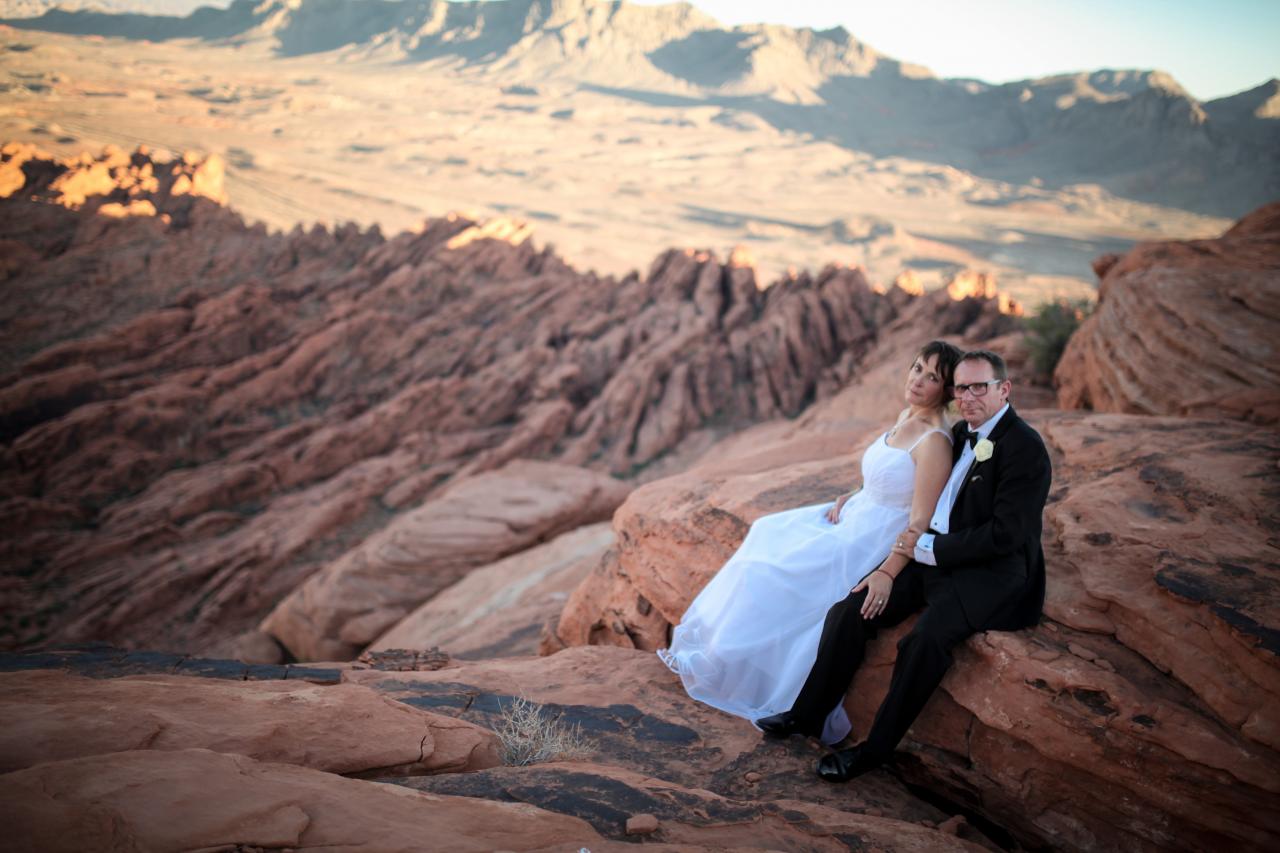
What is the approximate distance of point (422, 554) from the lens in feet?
45.5

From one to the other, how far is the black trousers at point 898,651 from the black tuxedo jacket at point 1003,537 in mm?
132

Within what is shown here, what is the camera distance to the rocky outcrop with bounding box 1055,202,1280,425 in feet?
28.4

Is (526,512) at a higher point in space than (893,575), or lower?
lower

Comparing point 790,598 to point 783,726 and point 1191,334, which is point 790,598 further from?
point 1191,334

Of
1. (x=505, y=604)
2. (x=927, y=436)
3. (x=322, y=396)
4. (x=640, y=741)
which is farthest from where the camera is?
(x=322, y=396)

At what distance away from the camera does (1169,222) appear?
72.9 metres

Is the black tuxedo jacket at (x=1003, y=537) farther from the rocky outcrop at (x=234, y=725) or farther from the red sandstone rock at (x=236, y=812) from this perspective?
the rocky outcrop at (x=234, y=725)

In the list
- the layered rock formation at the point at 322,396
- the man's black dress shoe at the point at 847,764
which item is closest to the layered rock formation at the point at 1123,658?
the man's black dress shoe at the point at 847,764

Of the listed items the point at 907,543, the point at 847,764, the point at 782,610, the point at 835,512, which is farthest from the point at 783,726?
the point at 835,512

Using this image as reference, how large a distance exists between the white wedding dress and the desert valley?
236 millimetres

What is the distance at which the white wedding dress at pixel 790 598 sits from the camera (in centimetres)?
495

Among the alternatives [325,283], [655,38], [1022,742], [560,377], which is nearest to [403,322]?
[325,283]

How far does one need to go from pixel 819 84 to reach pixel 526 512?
13709cm

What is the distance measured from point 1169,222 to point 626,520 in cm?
8692
